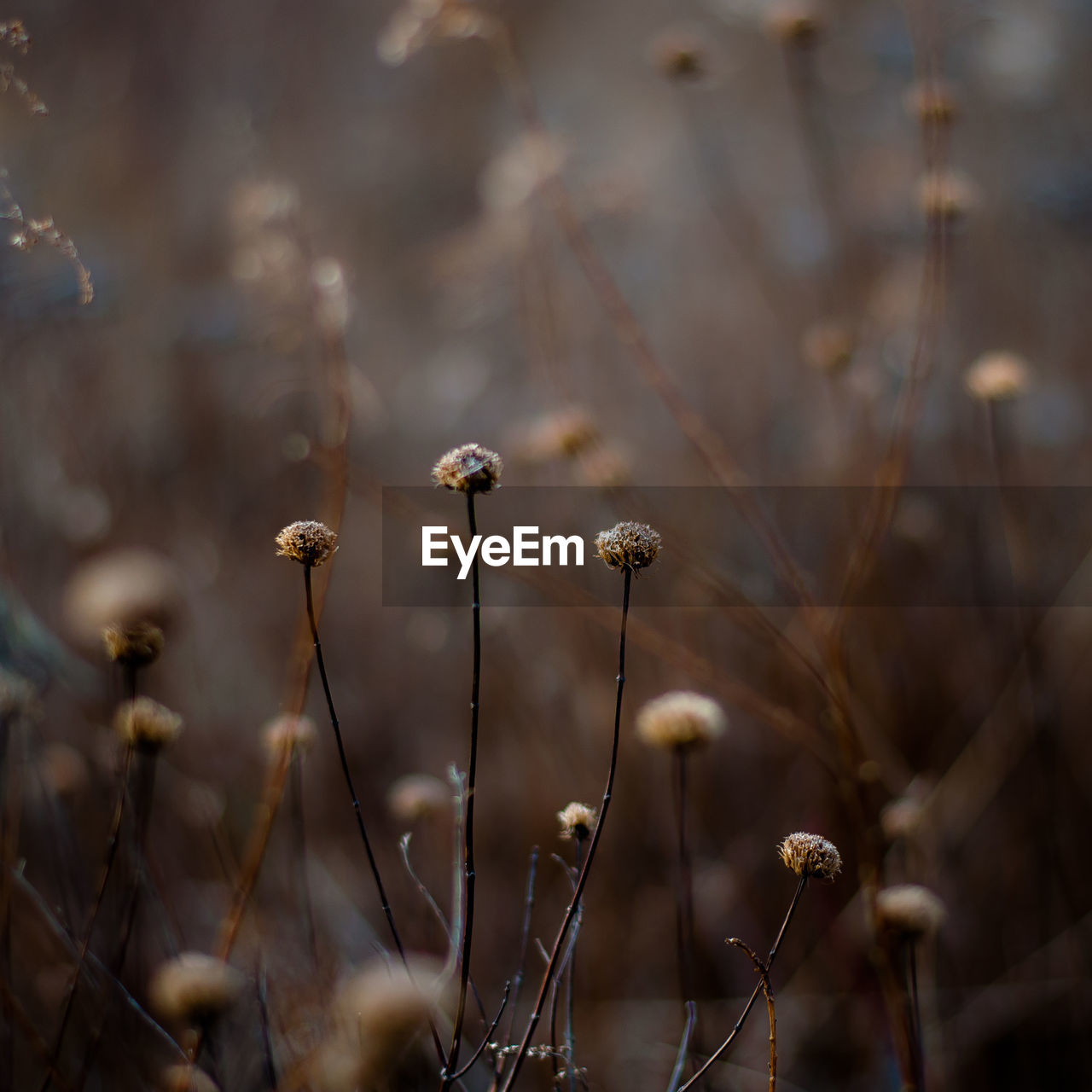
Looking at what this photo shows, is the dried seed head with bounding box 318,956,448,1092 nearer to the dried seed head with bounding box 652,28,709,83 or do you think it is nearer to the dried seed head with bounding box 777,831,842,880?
the dried seed head with bounding box 777,831,842,880

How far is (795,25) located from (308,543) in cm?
136

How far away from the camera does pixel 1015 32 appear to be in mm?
3068

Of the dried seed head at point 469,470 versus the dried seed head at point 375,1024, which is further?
the dried seed head at point 469,470

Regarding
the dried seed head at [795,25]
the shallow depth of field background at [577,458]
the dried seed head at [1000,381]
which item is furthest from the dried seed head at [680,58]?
the dried seed head at [1000,381]

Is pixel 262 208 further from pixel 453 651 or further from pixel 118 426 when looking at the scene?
pixel 118 426

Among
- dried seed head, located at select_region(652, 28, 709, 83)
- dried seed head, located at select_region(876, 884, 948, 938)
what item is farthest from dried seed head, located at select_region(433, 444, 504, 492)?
dried seed head, located at select_region(652, 28, 709, 83)

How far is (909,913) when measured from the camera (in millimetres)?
892

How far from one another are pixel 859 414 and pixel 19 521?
2217mm

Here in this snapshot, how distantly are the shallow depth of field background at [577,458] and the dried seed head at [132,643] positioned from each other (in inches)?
4.2

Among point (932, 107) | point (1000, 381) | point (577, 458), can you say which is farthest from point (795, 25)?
point (577, 458)

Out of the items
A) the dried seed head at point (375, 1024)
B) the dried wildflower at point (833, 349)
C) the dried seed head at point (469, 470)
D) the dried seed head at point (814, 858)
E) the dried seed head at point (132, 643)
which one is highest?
the dried wildflower at point (833, 349)

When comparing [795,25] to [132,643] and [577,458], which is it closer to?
[577,458]

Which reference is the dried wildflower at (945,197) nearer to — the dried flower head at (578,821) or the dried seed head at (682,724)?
the dried seed head at (682,724)

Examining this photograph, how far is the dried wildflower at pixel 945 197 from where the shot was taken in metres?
1.24
